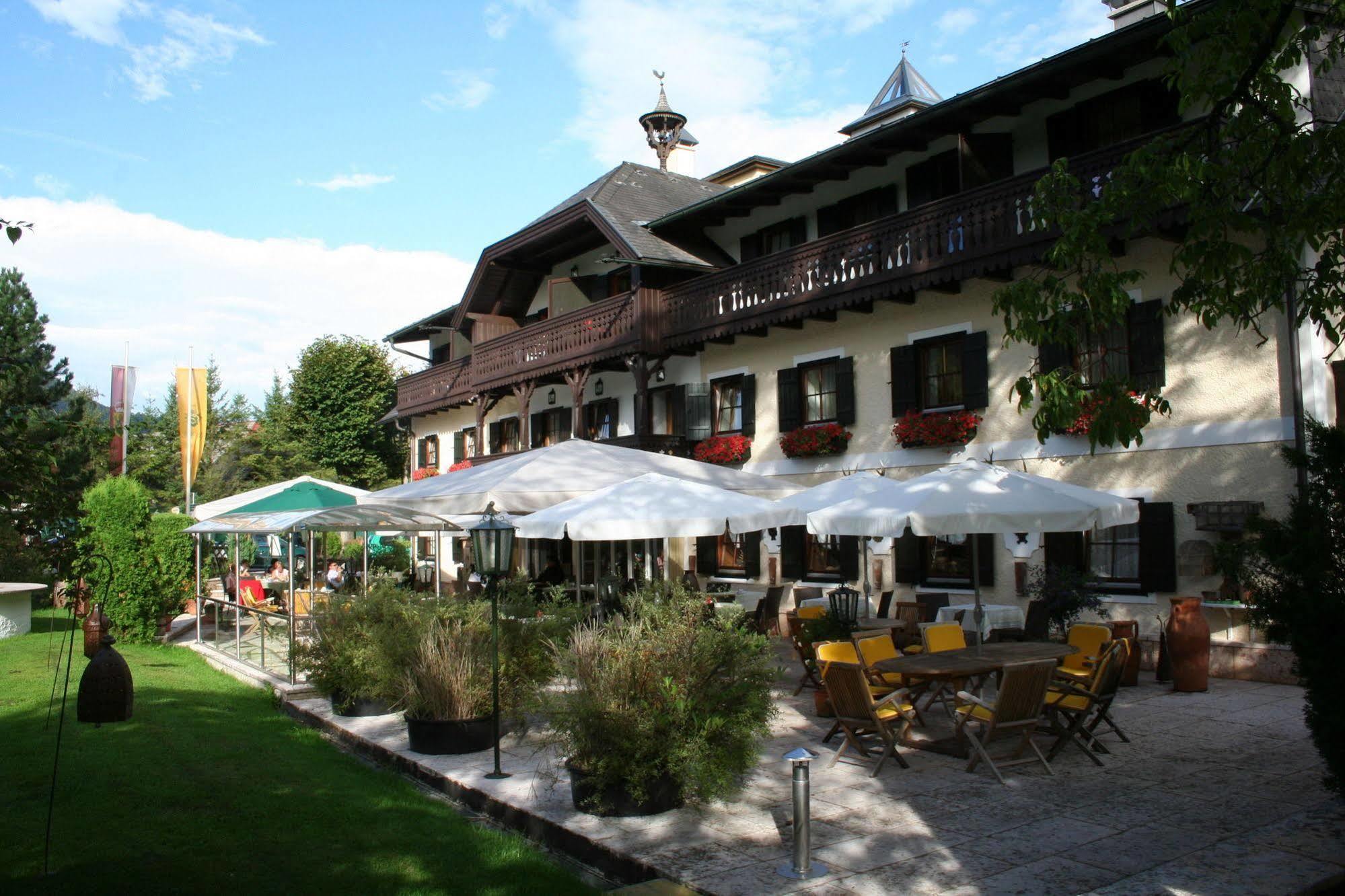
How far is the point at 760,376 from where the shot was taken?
18.6 metres

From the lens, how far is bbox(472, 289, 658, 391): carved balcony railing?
65.1ft

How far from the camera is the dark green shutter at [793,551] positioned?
683 inches

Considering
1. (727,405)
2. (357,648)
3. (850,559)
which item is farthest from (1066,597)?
(727,405)

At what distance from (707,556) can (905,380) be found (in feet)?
18.0

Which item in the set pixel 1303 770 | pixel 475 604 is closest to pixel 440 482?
pixel 475 604

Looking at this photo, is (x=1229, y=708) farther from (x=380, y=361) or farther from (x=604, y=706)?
(x=380, y=361)

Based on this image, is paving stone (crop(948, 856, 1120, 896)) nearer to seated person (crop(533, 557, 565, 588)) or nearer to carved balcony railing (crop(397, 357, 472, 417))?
seated person (crop(533, 557, 565, 588))

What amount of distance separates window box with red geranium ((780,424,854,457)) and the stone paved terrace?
844cm

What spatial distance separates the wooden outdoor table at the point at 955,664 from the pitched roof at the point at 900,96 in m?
18.3

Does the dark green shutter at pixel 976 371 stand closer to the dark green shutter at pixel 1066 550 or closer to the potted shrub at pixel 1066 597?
the dark green shutter at pixel 1066 550

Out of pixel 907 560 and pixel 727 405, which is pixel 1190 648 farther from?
pixel 727 405

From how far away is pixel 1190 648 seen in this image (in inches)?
407

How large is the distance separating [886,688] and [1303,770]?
2.94m

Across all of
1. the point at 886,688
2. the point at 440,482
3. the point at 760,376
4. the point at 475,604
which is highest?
the point at 760,376
